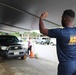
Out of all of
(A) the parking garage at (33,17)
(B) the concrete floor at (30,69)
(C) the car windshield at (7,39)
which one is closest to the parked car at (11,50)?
(C) the car windshield at (7,39)

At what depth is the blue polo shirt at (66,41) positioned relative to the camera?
7.02ft

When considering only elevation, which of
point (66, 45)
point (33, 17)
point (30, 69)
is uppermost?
point (33, 17)

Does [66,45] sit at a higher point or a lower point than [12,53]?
higher

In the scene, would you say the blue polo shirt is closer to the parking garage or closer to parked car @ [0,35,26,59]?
the parking garage

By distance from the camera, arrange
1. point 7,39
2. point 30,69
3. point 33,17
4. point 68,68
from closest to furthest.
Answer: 1. point 68,68
2. point 33,17
3. point 30,69
4. point 7,39

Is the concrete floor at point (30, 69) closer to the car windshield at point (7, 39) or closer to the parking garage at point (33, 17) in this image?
the parking garage at point (33, 17)

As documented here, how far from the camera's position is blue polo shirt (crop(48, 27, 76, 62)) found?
2.14 metres

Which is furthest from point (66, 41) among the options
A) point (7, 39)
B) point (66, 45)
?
point (7, 39)

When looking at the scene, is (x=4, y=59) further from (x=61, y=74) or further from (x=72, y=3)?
(x=61, y=74)

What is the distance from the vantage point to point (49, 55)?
1076 centimetres

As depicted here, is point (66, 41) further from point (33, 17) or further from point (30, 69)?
point (30, 69)

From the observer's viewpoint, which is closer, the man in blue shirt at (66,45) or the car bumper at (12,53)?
the man in blue shirt at (66,45)

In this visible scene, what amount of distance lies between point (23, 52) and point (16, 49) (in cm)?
56

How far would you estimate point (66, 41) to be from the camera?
2.14 metres
